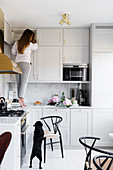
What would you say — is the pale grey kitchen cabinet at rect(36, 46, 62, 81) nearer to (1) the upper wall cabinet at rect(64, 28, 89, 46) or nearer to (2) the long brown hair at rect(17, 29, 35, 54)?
(1) the upper wall cabinet at rect(64, 28, 89, 46)

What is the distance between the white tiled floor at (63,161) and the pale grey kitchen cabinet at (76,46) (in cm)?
189

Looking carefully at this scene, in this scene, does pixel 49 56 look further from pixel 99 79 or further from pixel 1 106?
pixel 1 106

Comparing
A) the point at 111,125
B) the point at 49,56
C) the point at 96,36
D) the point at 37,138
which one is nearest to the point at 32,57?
the point at 49,56

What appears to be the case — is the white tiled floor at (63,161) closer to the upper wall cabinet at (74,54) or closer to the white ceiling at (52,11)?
the upper wall cabinet at (74,54)

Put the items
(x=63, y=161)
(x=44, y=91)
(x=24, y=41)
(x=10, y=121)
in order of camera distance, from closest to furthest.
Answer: (x=10, y=121) < (x=63, y=161) < (x=24, y=41) < (x=44, y=91)

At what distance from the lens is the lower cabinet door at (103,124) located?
414cm

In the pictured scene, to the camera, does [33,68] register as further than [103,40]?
→ Yes

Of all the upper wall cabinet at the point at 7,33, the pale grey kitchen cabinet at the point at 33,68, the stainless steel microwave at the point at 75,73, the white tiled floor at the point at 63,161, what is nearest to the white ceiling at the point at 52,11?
the upper wall cabinet at the point at 7,33

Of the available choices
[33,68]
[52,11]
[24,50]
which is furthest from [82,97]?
[52,11]

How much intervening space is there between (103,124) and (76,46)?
1748mm

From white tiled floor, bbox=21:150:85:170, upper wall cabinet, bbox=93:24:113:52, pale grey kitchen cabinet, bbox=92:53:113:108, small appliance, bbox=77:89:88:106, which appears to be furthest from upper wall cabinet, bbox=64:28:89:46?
white tiled floor, bbox=21:150:85:170

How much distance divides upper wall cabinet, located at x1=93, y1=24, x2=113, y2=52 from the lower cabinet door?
128cm

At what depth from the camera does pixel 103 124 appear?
416 centimetres

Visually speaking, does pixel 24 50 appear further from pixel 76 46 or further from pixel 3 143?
pixel 3 143
